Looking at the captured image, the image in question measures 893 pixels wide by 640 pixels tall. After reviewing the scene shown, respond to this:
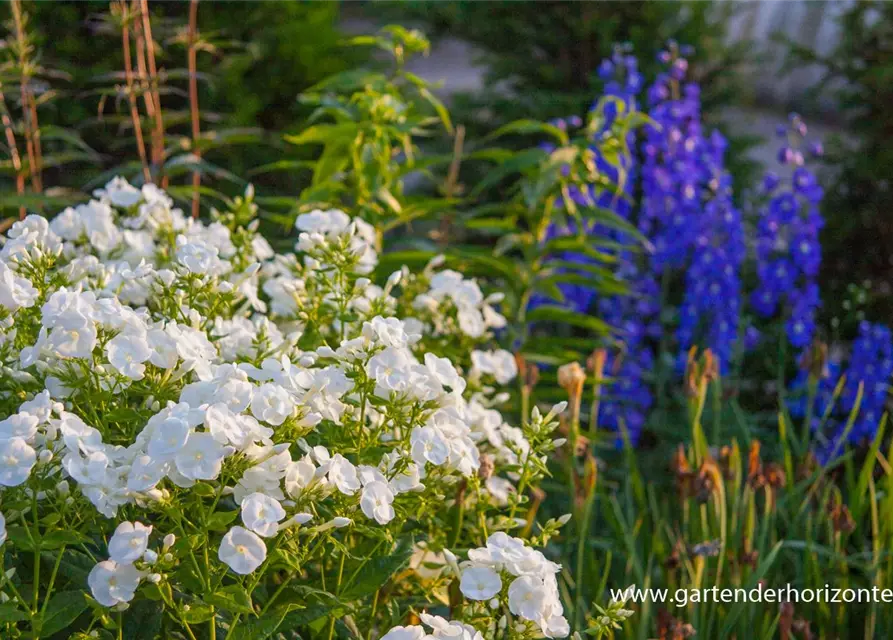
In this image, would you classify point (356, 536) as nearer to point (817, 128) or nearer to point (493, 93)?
point (493, 93)

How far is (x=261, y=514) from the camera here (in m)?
1.17

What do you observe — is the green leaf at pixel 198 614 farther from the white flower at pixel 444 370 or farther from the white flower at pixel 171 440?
the white flower at pixel 444 370

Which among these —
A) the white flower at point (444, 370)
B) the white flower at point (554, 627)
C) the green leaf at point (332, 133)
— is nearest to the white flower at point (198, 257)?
the white flower at point (444, 370)

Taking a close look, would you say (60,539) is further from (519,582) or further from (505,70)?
(505,70)

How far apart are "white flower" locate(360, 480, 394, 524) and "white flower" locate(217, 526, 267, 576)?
14 cm

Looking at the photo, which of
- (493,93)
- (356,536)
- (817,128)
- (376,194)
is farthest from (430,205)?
(817,128)

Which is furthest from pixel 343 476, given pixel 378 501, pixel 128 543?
pixel 128 543

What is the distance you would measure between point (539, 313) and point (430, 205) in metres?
0.40

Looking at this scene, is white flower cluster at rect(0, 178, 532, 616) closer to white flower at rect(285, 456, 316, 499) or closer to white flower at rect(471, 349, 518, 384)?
white flower at rect(285, 456, 316, 499)

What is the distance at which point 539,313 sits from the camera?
266 cm

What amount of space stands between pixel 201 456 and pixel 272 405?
0.40 ft

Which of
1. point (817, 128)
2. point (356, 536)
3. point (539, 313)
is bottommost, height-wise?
point (817, 128)

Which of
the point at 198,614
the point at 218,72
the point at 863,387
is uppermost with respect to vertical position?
the point at 198,614

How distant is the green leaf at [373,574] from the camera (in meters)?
1.33
